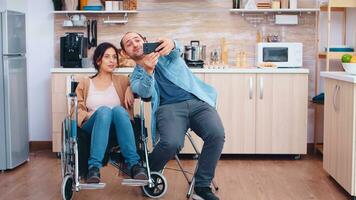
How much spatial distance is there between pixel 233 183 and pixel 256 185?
0.18 m

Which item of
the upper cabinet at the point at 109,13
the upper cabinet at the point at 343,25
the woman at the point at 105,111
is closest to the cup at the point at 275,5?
the upper cabinet at the point at 343,25

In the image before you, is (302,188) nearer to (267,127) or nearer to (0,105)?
(267,127)

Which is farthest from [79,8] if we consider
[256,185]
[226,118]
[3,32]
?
[256,185]

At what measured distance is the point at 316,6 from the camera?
5531 millimetres

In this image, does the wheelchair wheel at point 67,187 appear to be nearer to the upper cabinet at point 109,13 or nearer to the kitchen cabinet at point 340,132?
the kitchen cabinet at point 340,132

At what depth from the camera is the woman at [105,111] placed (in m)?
3.57

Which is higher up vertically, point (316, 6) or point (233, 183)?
point (316, 6)

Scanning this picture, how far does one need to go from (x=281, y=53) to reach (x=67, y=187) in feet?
8.51

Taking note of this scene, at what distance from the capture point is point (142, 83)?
3637mm

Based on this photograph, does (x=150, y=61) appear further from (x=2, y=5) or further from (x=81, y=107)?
(x=2, y=5)

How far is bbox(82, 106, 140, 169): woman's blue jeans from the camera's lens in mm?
3564

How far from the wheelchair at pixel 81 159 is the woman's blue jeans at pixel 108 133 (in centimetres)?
8

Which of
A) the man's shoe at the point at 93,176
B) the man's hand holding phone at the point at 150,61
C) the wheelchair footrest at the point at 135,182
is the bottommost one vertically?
the wheelchair footrest at the point at 135,182

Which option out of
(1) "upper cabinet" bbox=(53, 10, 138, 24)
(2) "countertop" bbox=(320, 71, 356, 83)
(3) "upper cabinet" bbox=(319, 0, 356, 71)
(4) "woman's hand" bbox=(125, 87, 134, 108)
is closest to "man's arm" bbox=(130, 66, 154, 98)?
(4) "woman's hand" bbox=(125, 87, 134, 108)
